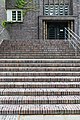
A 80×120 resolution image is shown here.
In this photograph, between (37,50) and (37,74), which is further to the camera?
(37,50)

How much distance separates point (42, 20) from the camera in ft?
64.0

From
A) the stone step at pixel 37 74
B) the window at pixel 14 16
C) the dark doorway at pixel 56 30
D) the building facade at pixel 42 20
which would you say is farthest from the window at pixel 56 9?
the stone step at pixel 37 74

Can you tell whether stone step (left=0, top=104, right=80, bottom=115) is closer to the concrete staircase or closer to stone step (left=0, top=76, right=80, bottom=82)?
stone step (left=0, top=76, right=80, bottom=82)

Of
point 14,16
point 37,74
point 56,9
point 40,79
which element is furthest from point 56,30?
point 40,79

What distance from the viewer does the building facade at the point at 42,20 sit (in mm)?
19656

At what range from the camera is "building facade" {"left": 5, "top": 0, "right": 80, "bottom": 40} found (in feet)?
64.5

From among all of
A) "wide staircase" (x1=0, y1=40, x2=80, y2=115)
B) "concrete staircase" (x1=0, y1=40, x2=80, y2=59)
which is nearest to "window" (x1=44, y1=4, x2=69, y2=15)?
"concrete staircase" (x1=0, y1=40, x2=80, y2=59)

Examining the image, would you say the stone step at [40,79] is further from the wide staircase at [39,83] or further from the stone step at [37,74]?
the stone step at [37,74]

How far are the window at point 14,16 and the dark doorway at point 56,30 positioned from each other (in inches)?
89.8

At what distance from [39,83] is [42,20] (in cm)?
1312

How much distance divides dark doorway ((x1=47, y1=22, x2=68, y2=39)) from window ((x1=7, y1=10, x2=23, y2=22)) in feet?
7.49

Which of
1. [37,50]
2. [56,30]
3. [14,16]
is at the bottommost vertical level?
[37,50]

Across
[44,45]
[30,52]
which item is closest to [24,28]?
[44,45]

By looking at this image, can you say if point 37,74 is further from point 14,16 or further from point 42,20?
point 14,16
